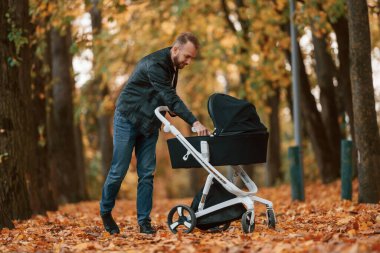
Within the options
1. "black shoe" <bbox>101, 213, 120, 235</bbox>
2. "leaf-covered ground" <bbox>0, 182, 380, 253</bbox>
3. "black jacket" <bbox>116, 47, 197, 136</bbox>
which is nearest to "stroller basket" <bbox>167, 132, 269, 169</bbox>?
"black jacket" <bbox>116, 47, 197, 136</bbox>

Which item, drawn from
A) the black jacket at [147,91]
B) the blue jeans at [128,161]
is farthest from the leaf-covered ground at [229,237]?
the black jacket at [147,91]

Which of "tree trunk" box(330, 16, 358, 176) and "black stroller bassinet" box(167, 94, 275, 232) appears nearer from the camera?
"black stroller bassinet" box(167, 94, 275, 232)

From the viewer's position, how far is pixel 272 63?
1817 cm

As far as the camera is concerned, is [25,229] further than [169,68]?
Yes

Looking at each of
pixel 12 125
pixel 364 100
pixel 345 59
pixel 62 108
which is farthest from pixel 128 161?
pixel 62 108

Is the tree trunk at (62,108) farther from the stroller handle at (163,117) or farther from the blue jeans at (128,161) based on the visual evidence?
the stroller handle at (163,117)

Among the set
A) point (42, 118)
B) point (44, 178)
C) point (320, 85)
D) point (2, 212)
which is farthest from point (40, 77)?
point (320, 85)

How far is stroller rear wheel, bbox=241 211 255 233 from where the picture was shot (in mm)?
7221

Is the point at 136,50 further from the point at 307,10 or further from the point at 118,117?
the point at 118,117

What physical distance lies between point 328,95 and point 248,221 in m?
10.7

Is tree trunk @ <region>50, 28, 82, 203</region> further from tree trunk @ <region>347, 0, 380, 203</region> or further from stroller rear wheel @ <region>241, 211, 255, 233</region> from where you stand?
stroller rear wheel @ <region>241, 211, 255, 233</region>

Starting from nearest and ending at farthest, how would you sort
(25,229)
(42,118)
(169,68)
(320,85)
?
(169,68) → (25,229) → (42,118) → (320,85)

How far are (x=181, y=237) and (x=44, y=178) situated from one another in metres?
7.37

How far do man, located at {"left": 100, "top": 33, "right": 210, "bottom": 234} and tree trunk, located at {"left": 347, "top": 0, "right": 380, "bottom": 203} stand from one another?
3404mm
